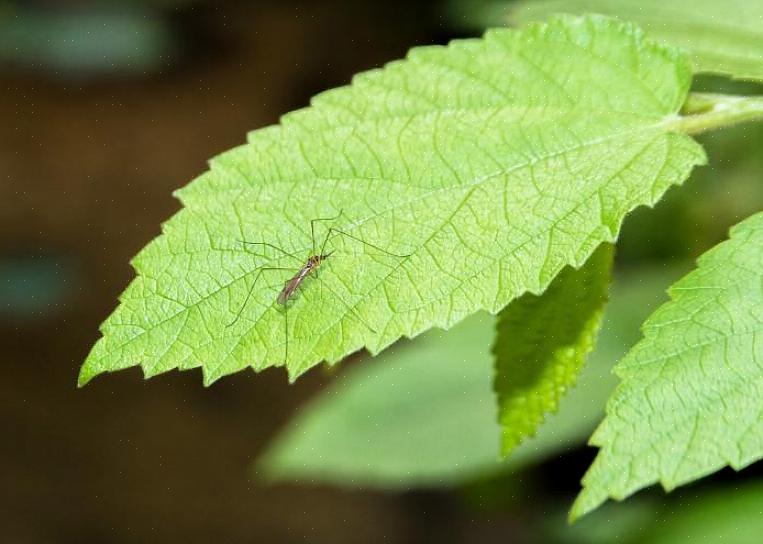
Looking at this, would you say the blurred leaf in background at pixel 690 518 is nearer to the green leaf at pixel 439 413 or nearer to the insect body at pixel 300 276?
the green leaf at pixel 439 413

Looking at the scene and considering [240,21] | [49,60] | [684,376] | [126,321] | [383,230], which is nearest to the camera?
[684,376]

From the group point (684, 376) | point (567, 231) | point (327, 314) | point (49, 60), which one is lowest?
point (684, 376)

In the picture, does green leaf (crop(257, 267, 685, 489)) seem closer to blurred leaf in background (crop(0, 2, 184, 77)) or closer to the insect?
the insect

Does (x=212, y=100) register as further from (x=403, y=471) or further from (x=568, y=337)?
(x=568, y=337)

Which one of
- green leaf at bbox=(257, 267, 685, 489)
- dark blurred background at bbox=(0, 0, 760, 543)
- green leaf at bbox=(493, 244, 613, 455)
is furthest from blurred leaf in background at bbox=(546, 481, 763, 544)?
dark blurred background at bbox=(0, 0, 760, 543)

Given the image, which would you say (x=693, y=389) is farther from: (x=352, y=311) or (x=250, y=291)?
(x=250, y=291)

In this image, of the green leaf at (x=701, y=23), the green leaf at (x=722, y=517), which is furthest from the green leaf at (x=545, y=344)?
the green leaf at (x=722, y=517)

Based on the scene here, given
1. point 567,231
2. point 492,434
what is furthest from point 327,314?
point 492,434
